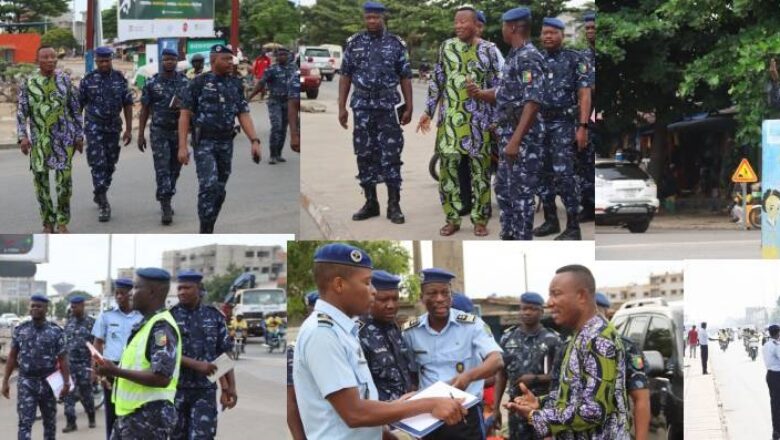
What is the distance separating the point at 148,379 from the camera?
5.84 m

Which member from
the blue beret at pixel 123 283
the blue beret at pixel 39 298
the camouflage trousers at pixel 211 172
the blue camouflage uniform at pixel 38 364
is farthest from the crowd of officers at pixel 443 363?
the blue beret at pixel 39 298

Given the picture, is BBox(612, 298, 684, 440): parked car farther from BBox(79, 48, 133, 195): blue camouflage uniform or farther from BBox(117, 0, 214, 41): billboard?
BBox(79, 48, 133, 195): blue camouflage uniform

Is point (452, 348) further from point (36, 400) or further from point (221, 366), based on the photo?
point (36, 400)

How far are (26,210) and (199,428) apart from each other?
3386mm

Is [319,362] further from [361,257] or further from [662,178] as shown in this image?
[662,178]

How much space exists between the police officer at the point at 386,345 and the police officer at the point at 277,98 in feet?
17.6

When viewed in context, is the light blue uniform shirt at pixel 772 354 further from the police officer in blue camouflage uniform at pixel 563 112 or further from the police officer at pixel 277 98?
the police officer at pixel 277 98

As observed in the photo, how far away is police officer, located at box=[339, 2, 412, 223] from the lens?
27.2 feet

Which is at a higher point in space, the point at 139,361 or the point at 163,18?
the point at 163,18

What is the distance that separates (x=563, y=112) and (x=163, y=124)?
3.61 metres

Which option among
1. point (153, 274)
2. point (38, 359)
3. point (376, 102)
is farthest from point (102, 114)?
point (153, 274)

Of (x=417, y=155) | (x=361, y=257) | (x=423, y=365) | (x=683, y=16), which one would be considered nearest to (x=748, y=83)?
(x=683, y=16)

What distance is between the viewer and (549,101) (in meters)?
8.09

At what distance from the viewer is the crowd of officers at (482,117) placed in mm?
7805
